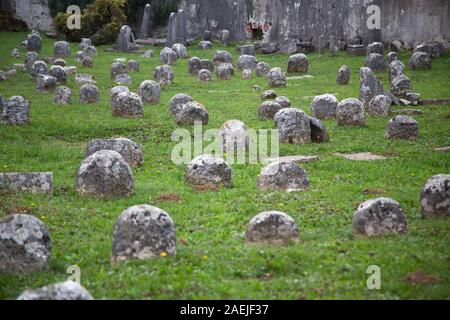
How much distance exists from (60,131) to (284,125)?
227 inches

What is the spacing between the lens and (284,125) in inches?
716

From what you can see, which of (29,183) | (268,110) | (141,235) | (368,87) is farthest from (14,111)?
(141,235)

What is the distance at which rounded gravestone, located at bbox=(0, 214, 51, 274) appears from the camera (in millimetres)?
9484

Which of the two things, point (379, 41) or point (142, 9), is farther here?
point (142, 9)

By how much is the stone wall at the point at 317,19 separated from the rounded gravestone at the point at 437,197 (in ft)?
89.2

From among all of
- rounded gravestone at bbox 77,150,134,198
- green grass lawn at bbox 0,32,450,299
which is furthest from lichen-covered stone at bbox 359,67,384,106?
rounded gravestone at bbox 77,150,134,198

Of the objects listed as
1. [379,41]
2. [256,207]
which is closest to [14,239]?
[256,207]

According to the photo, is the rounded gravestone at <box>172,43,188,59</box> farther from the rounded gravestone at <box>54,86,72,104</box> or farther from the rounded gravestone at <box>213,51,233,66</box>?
the rounded gravestone at <box>54,86,72,104</box>

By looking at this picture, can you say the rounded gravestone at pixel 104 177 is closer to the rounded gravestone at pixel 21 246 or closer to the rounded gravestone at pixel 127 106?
the rounded gravestone at pixel 21 246

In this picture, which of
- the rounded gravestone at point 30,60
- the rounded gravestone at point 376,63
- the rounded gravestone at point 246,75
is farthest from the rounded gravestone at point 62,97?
the rounded gravestone at point 376,63

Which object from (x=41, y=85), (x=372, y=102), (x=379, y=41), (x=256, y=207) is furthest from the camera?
(x=379, y=41)

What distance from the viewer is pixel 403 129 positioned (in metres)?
18.6
